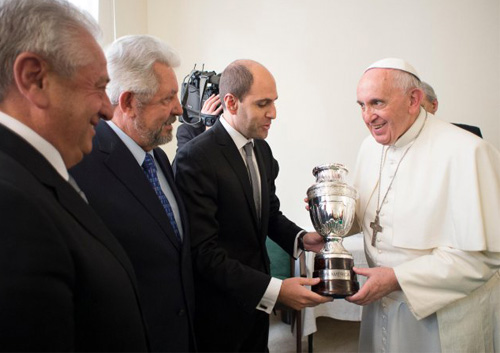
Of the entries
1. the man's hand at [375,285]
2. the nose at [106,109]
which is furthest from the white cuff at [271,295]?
the nose at [106,109]

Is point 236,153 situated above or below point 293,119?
below

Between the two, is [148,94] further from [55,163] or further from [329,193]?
[329,193]

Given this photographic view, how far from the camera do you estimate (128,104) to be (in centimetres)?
150

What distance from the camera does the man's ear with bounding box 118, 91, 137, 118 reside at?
58.7 inches

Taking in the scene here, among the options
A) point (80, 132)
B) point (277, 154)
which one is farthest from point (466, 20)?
point (80, 132)

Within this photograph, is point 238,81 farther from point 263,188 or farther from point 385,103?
point 385,103

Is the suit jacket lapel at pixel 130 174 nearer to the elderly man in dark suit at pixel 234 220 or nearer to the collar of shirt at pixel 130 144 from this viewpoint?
the collar of shirt at pixel 130 144

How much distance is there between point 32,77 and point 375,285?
1.37m

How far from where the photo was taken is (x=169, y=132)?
1597 mm

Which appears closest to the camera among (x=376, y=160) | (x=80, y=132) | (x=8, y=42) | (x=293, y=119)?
(x=8, y=42)

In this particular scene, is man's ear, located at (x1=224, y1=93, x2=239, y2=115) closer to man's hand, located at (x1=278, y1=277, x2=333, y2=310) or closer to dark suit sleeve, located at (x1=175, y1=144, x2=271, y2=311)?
dark suit sleeve, located at (x1=175, y1=144, x2=271, y2=311)

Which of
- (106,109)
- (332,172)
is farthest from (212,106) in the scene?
(106,109)

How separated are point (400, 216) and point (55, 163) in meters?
1.42

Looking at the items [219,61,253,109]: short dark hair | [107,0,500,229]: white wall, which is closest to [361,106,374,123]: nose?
[219,61,253,109]: short dark hair
